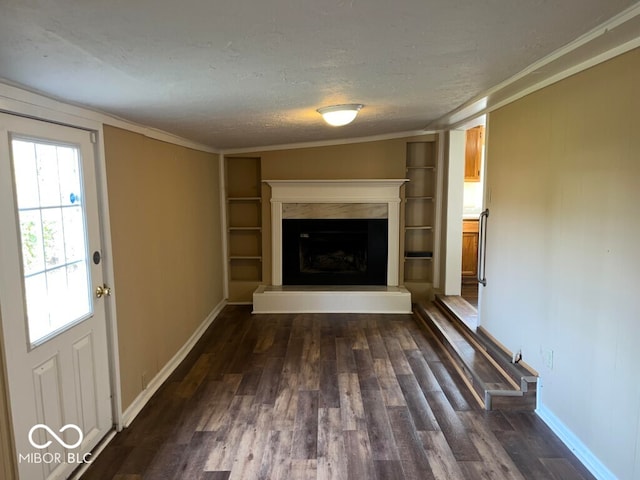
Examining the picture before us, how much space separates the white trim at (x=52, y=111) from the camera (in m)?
1.78

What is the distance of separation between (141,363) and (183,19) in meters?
2.59

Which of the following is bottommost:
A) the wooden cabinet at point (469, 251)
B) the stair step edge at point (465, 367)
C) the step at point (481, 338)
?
the stair step edge at point (465, 367)

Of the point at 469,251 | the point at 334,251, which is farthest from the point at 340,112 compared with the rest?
the point at 469,251

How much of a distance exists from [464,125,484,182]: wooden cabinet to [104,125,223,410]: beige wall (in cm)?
381

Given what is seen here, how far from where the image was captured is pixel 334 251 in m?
5.56

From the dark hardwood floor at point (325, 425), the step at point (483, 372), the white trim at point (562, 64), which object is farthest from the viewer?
the step at point (483, 372)

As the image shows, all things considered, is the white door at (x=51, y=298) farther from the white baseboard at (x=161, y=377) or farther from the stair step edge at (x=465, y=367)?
the stair step edge at (x=465, y=367)

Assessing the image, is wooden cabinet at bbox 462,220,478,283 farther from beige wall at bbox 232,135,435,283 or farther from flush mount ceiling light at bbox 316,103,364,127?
flush mount ceiling light at bbox 316,103,364,127

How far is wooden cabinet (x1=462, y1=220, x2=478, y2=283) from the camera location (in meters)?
6.04

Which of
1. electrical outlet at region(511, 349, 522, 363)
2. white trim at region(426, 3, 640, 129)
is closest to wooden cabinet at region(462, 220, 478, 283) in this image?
white trim at region(426, 3, 640, 129)

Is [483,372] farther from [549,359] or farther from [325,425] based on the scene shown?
[325,425]

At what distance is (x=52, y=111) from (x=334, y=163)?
3.70m

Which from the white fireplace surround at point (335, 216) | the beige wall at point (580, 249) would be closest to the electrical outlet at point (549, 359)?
the beige wall at point (580, 249)

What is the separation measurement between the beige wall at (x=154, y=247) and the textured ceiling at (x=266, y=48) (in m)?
0.56
